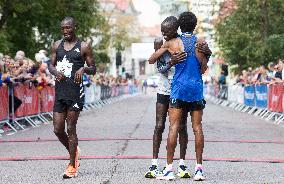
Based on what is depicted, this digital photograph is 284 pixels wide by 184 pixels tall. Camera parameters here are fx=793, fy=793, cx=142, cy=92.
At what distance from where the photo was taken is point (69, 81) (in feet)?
30.4

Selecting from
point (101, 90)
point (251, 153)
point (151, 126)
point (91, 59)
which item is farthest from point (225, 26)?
point (91, 59)

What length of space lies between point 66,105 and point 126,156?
2058 millimetres

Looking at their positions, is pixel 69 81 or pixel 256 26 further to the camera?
pixel 256 26

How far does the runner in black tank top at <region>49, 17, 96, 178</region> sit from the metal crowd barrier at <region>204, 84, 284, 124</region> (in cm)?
1244

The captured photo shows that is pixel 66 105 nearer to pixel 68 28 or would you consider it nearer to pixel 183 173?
pixel 68 28

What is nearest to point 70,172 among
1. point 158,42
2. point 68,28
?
point 68,28

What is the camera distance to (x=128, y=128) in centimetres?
1819

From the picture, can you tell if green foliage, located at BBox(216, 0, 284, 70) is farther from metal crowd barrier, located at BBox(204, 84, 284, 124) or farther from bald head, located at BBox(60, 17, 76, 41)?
bald head, located at BBox(60, 17, 76, 41)

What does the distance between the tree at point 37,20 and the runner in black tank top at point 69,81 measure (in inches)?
933

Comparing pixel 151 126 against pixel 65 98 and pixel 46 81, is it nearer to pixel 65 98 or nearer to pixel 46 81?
pixel 46 81

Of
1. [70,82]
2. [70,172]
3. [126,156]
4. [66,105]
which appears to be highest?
[70,82]

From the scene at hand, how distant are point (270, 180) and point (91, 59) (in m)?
2.51

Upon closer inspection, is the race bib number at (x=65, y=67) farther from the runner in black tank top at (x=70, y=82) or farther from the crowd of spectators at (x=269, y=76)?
the crowd of spectators at (x=269, y=76)

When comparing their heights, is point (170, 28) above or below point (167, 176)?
above
